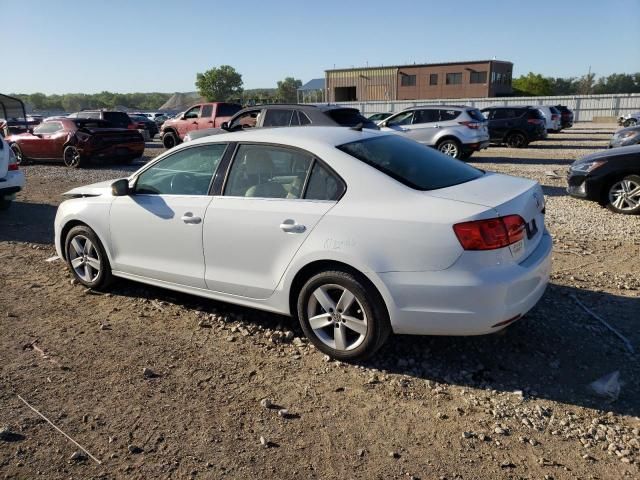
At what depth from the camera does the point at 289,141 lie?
4012mm

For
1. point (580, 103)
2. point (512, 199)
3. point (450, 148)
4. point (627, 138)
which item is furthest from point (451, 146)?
point (580, 103)

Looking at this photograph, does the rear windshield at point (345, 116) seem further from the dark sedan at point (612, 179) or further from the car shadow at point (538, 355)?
the car shadow at point (538, 355)

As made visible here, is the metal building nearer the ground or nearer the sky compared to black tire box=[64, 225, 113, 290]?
nearer the sky

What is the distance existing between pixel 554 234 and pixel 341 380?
4.65 metres

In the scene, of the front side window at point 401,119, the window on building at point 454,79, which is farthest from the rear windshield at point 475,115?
the window on building at point 454,79

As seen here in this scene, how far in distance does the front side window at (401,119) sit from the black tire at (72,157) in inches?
360

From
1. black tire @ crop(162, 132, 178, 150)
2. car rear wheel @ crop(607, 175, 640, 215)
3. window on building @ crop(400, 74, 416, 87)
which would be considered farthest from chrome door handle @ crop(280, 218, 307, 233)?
window on building @ crop(400, 74, 416, 87)

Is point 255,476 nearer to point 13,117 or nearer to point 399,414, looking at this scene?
point 399,414

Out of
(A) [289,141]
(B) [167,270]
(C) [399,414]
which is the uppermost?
(A) [289,141]

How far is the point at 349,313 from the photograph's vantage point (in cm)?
363

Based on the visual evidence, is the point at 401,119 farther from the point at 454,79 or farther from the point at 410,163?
the point at 454,79

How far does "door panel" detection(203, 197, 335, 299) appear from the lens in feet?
12.2

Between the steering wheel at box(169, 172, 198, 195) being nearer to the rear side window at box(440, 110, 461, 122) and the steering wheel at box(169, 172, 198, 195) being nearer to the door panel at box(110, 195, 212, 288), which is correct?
the door panel at box(110, 195, 212, 288)

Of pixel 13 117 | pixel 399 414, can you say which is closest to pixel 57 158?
pixel 13 117
